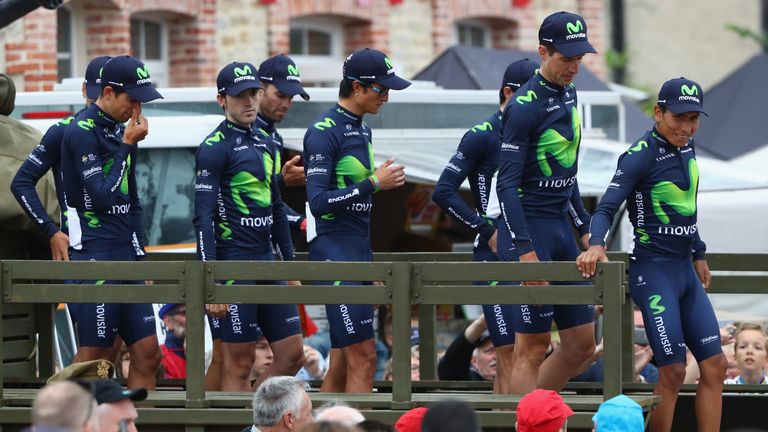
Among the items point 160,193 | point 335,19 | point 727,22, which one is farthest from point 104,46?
point 727,22

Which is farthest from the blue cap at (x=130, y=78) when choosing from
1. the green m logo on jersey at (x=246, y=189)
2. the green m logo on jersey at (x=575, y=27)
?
the green m logo on jersey at (x=575, y=27)

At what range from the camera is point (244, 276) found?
25.1ft

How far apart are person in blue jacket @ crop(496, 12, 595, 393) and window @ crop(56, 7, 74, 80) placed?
9469 mm

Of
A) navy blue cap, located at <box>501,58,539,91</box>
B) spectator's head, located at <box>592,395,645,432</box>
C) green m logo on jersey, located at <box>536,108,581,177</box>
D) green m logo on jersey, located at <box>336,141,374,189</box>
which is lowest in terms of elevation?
spectator's head, located at <box>592,395,645,432</box>

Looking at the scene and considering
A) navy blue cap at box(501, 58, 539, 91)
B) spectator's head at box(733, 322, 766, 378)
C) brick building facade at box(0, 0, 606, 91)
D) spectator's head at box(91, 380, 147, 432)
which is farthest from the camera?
brick building facade at box(0, 0, 606, 91)

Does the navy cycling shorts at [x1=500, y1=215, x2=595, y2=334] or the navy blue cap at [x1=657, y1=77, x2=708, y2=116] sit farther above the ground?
the navy blue cap at [x1=657, y1=77, x2=708, y2=116]

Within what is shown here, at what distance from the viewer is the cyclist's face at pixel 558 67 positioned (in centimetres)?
809

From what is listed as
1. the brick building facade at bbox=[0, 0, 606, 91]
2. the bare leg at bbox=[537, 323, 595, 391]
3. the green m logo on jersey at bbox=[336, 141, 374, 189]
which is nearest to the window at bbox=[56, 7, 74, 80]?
the brick building facade at bbox=[0, 0, 606, 91]

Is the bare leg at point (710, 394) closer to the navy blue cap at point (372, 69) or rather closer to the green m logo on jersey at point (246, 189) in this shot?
the navy blue cap at point (372, 69)

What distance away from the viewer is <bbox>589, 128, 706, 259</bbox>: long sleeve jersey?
8086 mm

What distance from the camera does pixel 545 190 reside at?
829cm

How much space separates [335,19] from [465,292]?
41.8 ft

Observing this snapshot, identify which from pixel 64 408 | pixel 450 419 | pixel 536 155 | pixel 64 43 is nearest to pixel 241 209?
pixel 536 155

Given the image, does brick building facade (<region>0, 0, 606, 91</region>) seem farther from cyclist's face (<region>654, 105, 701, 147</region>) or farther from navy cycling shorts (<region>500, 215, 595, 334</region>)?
cyclist's face (<region>654, 105, 701, 147</region>)
